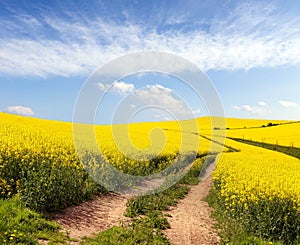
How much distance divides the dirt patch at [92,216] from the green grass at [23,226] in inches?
21.1

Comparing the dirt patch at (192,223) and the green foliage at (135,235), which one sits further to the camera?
the dirt patch at (192,223)

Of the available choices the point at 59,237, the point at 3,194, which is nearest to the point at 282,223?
the point at 59,237

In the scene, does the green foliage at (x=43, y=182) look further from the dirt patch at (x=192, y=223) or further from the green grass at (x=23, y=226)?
the dirt patch at (x=192, y=223)

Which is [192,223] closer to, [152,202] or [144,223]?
[144,223]

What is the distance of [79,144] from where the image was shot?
16344 millimetres

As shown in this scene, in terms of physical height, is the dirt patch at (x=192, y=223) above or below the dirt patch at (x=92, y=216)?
below

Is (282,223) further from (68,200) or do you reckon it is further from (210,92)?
(68,200)

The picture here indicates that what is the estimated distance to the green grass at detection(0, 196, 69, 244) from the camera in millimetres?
6664

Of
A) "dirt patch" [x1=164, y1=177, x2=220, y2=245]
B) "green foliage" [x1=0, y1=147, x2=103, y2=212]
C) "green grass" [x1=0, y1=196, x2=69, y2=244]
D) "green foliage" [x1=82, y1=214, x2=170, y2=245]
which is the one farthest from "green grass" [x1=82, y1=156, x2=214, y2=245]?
"green foliage" [x1=0, y1=147, x2=103, y2=212]

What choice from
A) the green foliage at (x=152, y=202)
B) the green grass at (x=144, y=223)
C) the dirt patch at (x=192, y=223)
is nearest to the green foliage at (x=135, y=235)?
the green grass at (x=144, y=223)

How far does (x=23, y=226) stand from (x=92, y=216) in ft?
9.64

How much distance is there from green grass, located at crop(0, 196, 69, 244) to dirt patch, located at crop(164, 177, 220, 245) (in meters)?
3.15

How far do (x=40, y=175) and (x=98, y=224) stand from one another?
2255 millimetres

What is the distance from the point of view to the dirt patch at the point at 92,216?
28.1 ft
